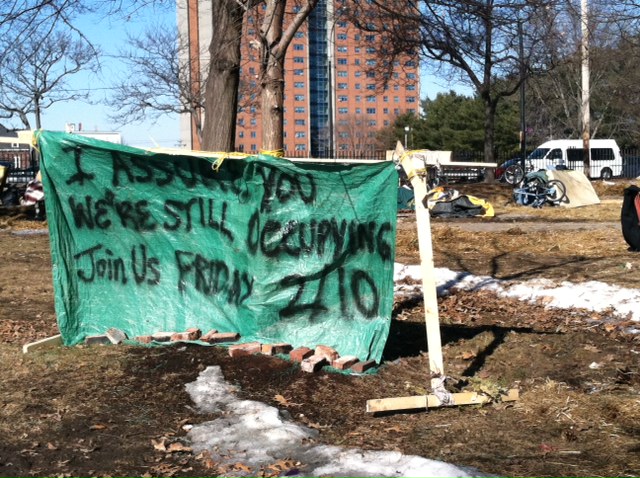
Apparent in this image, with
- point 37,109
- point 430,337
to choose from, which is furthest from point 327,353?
point 37,109

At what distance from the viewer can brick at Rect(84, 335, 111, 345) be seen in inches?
256

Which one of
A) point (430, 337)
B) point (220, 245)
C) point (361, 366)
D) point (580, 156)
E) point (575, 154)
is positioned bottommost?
point (361, 366)

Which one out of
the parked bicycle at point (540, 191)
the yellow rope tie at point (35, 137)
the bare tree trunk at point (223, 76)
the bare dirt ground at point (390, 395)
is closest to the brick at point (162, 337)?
the bare dirt ground at point (390, 395)

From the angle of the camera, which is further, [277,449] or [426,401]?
[426,401]

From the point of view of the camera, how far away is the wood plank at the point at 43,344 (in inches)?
248

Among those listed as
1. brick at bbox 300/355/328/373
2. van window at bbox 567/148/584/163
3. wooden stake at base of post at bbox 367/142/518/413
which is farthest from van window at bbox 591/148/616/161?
wooden stake at base of post at bbox 367/142/518/413

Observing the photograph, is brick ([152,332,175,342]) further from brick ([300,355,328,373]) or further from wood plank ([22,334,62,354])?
brick ([300,355,328,373])

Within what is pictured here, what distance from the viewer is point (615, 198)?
2491cm

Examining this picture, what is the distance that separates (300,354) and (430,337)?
105 centimetres

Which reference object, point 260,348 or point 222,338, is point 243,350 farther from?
point 222,338

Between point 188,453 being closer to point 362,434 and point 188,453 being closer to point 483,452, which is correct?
point 362,434

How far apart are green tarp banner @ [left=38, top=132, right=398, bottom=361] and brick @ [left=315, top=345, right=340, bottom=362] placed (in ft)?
0.44

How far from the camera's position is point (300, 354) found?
5785 mm

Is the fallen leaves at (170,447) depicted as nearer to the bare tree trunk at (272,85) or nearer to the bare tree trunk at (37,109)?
the bare tree trunk at (272,85)
